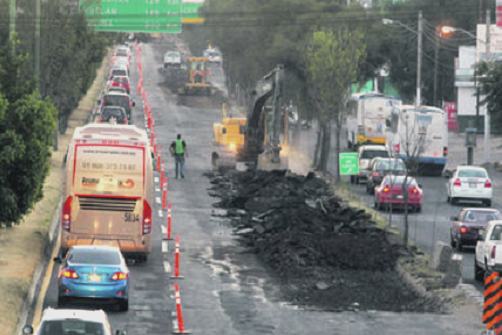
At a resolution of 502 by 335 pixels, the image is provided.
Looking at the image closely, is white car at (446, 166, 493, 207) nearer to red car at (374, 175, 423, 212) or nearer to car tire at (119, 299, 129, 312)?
red car at (374, 175, 423, 212)

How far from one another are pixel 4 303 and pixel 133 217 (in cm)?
764

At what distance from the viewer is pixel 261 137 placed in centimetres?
5847

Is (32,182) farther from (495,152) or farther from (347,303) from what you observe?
(495,152)

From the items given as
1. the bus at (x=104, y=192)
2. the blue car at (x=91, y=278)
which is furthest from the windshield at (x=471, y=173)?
the blue car at (x=91, y=278)

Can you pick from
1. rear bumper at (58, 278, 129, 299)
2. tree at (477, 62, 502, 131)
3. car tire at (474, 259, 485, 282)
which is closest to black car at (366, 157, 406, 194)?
tree at (477, 62, 502, 131)

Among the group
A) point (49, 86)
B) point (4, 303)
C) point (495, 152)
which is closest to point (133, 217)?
point (4, 303)

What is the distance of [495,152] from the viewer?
88438 millimetres

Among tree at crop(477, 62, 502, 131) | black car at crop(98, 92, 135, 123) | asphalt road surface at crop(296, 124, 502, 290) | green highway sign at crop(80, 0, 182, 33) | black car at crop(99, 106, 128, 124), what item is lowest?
asphalt road surface at crop(296, 124, 502, 290)

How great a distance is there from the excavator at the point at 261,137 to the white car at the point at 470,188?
7828 millimetres

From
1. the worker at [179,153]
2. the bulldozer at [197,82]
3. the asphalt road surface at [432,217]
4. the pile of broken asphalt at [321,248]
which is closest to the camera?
the pile of broken asphalt at [321,248]

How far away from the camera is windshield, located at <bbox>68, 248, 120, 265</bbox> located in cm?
2667

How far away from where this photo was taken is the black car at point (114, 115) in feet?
227

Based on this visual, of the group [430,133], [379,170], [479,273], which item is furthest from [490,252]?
[430,133]

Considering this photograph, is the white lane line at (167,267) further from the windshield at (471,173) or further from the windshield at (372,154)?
the windshield at (372,154)
